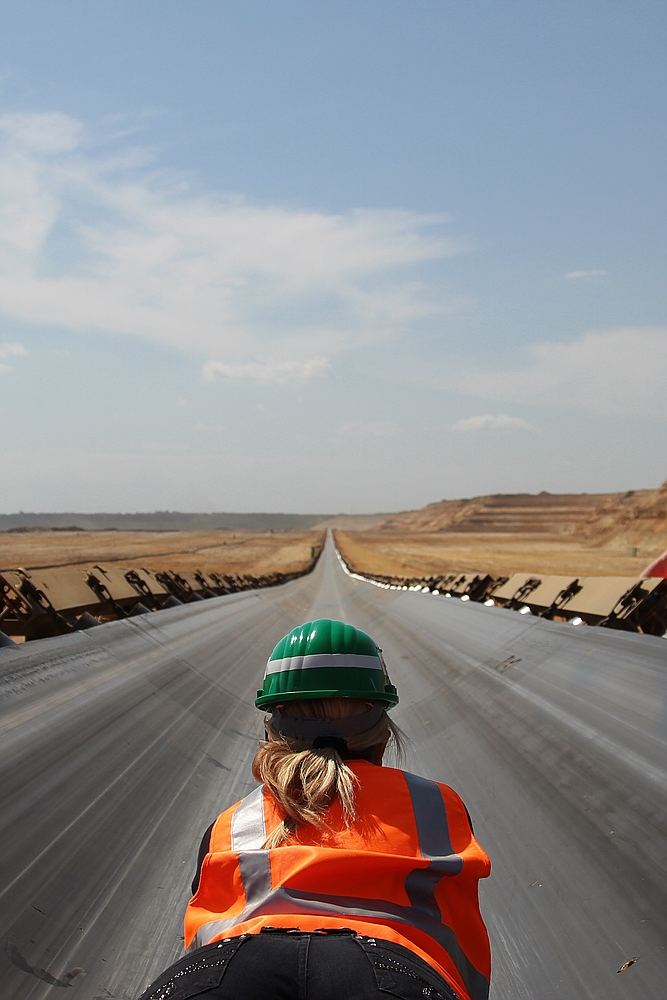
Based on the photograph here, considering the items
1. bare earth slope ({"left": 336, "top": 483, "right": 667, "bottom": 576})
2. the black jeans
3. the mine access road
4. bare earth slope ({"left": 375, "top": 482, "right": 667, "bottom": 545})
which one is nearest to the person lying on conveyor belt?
the black jeans

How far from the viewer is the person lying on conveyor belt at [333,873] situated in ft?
3.54

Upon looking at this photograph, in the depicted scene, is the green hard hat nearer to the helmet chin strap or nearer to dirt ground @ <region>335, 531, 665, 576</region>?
the helmet chin strap

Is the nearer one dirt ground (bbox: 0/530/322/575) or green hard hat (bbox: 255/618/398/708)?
green hard hat (bbox: 255/618/398/708)

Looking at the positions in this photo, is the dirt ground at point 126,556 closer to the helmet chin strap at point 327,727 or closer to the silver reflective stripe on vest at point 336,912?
the helmet chin strap at point 327,727

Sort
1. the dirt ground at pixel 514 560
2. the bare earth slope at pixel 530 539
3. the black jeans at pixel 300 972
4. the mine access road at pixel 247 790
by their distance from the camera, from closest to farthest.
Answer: the black jeans at pixel 300 972 → the mine access road at pixel 247 790 → the dirt ground at pixel 514 560 → the bare earth slope at pixel 530 539

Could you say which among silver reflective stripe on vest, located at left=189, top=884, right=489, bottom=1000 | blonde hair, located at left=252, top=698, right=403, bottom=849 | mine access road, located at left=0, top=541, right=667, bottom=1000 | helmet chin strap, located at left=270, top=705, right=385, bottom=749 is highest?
helmet chin strap, located at left=270, top=705, right=385, bottom=749

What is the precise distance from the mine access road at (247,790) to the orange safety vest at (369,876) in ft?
2.51

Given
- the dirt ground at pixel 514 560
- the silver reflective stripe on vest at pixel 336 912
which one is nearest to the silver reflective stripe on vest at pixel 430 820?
the silver reflective stripe on vest at pixel 336 912

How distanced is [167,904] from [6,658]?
125cm

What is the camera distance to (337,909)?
1.24 m

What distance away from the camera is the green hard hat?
1614 millimetres

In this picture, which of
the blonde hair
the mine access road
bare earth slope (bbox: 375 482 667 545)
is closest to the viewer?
the blonde hair

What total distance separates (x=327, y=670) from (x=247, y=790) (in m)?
2.25

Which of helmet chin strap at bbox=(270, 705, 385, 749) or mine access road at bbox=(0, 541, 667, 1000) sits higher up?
helmet chin strap at bbox=(270, 705, 385, 749)
